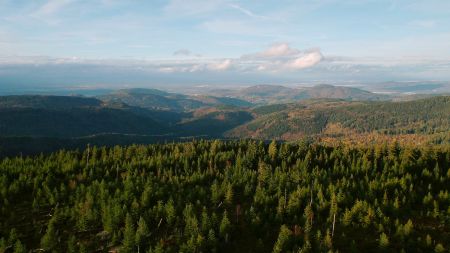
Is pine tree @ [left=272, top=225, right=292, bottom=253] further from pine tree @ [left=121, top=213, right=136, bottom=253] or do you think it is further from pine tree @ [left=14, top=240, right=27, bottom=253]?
pine tree @ [left=14, top=240, right=27, bottom=253]

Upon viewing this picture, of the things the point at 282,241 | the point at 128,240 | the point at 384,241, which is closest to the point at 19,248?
the point at 128,240

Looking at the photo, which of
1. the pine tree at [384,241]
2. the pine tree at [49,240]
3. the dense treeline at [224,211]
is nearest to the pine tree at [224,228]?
the dense treeline at [224,211]

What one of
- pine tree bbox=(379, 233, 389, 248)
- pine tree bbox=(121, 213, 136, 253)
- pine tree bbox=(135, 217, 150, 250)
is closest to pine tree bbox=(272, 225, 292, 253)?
pine tree bbox=(379, 233, 389, 248)

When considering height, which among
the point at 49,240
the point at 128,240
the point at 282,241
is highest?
the point at 282,241

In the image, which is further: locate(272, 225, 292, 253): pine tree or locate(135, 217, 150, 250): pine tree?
locate(135, 217, 150, 250): pine tree

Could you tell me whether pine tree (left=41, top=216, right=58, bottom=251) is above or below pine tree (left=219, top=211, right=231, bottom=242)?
below

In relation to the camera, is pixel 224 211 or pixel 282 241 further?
pixel 224 211

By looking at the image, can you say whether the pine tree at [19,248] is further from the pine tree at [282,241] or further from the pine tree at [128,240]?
the pine tree at [282,241]

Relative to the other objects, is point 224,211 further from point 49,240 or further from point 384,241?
point 49,240

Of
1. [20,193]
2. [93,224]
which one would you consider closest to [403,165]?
[93,224]
